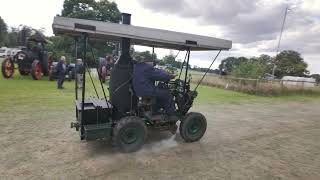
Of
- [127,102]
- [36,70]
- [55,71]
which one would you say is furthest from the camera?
[55,71]

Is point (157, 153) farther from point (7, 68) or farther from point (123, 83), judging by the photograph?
point (7, 68)

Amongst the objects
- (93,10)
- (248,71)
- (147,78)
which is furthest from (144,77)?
(93,10)

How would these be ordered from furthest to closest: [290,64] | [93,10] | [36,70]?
[290,64] → [93,10] → [36,70]

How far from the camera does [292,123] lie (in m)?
9.65

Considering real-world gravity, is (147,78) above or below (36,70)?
below

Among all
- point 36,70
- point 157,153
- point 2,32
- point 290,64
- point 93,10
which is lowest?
point 157,153

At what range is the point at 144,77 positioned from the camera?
564cm

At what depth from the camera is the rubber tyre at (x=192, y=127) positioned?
6.34 metres

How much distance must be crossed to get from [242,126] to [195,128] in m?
2.49

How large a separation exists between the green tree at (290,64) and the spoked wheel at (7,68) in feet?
204

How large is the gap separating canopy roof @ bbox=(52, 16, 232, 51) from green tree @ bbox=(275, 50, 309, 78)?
6657 cm

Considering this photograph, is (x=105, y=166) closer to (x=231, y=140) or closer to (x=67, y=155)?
(x=67, y=155)

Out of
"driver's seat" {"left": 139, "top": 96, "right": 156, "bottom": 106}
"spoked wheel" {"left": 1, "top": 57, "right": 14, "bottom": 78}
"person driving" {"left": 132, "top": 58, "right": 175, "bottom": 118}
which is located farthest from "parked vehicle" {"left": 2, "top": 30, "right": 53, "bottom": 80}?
"person driving" {"left": 132, "top": 58, "right": 175, "bottom": 118}

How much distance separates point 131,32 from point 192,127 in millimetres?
2573
